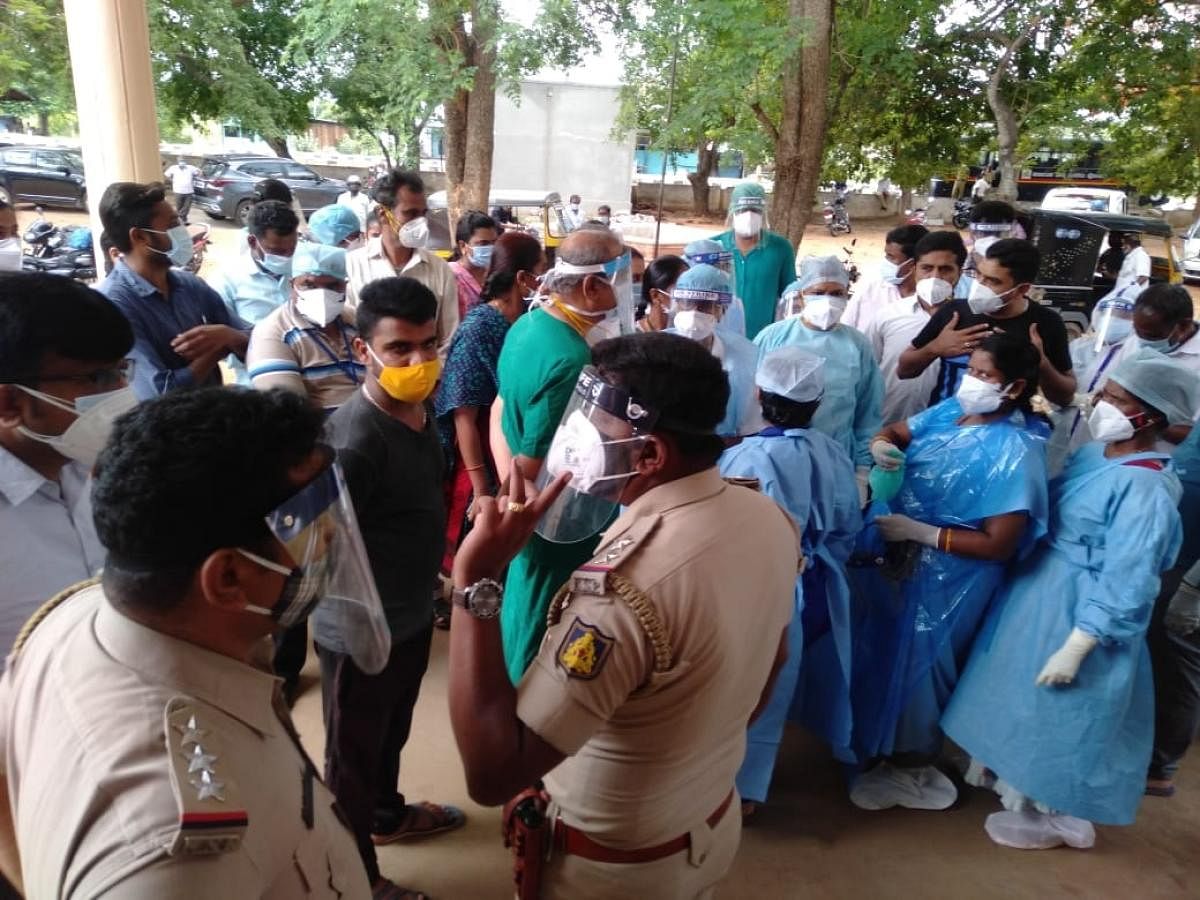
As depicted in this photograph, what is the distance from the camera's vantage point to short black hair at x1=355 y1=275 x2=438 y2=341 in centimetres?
246

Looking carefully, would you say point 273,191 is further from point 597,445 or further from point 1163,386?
point 1163,386

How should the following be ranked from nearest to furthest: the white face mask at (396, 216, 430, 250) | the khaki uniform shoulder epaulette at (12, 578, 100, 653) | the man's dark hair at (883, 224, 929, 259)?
1. the khaki uniform shoulder epaulette at (12, 578, 100, 653)
2. the white face mask at (396, 216, 430, 250)
3. the man's dark hair at (883, 224, 929, 259)

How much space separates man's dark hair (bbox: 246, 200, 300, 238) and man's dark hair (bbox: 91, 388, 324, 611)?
3.17 m

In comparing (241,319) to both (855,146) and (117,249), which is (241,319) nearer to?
(117,249)

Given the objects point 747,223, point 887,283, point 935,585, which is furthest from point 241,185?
point 935,585

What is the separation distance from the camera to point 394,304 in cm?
246

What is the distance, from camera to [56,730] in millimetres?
950

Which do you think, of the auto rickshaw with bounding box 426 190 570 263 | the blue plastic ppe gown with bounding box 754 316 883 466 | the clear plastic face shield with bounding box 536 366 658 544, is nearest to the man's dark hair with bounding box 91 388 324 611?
the clear plastic face shield with bounding box 536 366 658 544

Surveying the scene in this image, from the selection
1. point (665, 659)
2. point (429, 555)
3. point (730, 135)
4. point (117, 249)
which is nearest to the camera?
point (665, 659)

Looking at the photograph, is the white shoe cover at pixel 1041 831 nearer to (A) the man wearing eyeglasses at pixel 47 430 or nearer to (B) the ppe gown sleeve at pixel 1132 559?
(B) the ppe gown sleeve at pixel 1132 559

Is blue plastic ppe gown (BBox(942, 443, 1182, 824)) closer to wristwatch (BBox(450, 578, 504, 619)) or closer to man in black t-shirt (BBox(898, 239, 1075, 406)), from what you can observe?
man in black t-shirt (BBox(898, 239, 1075, 406))

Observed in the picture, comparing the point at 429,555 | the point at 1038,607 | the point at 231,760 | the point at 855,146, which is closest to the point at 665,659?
the point at 231,760

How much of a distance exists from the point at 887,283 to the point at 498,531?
4.85m

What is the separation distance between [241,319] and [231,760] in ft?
10.9
